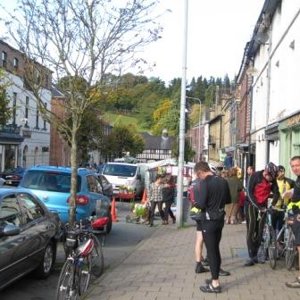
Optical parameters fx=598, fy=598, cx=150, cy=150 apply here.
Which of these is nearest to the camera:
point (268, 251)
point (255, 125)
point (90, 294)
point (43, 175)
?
point (90, 294)

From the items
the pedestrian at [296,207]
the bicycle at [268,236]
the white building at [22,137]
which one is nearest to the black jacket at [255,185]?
the bicycle at [268,236]

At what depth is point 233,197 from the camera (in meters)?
17.8

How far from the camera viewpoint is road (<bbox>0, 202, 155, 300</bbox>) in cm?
777

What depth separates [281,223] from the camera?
34.5 ft

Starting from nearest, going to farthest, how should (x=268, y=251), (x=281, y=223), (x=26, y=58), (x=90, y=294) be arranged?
(x=90, y=294) → (x=268, y=251) → (x=281, y=223) → (x=26, y=58)

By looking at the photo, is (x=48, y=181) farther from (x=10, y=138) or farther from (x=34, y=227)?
(x=10, y=138)

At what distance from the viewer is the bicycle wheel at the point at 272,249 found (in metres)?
9.29

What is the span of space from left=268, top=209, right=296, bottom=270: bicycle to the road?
2.59 metres

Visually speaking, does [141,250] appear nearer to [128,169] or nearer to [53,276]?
[53,276]

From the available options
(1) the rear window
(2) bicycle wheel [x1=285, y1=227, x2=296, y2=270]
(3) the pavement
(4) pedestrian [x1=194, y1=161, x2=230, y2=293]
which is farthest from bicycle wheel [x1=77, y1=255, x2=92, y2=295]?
(1) the rear window

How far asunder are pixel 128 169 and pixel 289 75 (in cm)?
1355

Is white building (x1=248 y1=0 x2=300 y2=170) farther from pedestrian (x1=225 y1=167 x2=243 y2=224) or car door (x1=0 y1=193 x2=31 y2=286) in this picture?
car door (x1=0 y1=193 x2=31 y2=286)

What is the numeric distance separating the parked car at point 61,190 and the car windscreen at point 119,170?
53.2 feet

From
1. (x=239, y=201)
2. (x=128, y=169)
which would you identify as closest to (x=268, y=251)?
(x=239, y=201)
